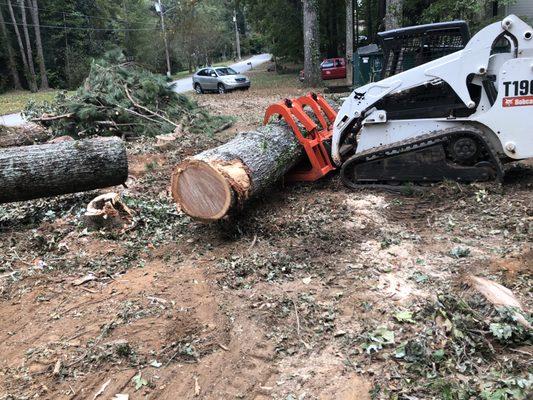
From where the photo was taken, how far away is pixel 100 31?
1806 inches

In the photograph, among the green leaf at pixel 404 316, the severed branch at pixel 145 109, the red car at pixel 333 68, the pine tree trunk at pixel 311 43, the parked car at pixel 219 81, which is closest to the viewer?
the green leaf at pixel 404 316

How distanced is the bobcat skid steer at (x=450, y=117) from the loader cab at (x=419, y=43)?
1.68 feet

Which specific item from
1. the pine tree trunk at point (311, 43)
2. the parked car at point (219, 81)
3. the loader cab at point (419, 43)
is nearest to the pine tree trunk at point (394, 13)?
the pine tree trunk at point (311, 43)

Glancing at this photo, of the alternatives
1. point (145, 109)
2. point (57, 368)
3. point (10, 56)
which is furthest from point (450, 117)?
point (10, 56)

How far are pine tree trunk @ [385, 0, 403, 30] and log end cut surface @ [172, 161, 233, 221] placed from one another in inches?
458

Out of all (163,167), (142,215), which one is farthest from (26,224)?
(163,167)

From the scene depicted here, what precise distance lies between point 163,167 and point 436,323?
6.31 m

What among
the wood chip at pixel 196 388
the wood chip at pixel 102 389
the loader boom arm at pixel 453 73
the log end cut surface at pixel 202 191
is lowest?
the wood chip at pixel 196 388

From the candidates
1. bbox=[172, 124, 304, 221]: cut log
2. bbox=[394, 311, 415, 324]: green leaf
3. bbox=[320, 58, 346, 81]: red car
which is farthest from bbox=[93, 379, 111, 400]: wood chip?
bbox=[320, 58, 346, 81]: red car

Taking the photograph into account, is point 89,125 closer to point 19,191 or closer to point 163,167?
point 163,167

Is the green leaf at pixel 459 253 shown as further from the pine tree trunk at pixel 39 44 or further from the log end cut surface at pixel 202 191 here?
the pine tree trunk at pixel 39 44

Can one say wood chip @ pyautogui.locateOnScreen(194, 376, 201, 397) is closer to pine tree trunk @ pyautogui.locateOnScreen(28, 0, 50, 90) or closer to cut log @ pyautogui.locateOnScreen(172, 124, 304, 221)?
cut log @ pyautogui.locateOnScreen(172, 124, 304, 221)

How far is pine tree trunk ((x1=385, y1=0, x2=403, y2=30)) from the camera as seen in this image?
1509 centimetres

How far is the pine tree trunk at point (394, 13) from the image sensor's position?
15.1 metres
